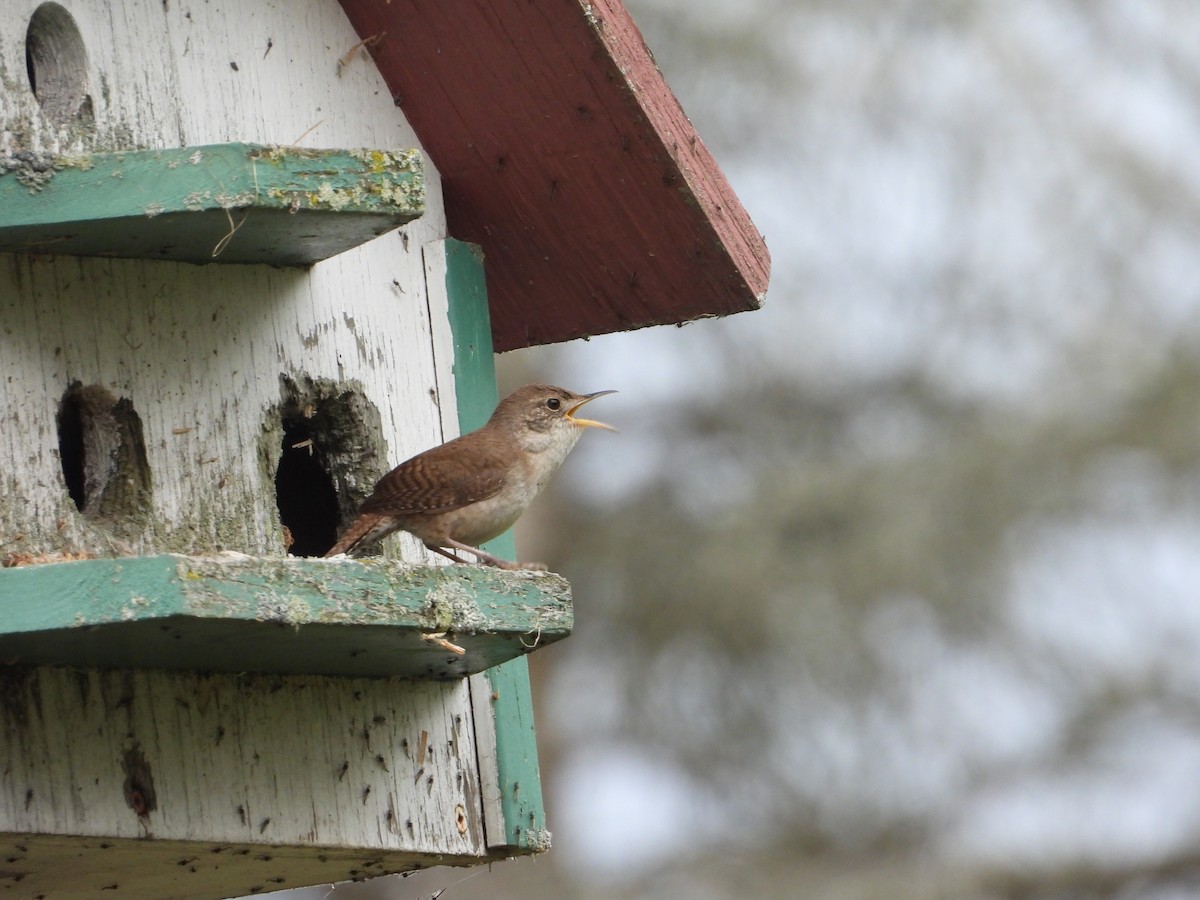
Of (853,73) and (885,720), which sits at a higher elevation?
(853,73)

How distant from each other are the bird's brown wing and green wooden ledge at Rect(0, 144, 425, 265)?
59 cm

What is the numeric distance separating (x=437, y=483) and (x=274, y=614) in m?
0.95

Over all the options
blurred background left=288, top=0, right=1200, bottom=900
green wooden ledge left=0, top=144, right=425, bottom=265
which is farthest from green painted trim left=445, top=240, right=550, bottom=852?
blurred background left=288, top=0, right=1200, bottom=900

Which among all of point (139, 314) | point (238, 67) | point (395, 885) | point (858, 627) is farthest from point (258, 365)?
point (858, 627)

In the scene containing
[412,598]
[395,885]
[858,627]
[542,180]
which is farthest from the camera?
[858,627]

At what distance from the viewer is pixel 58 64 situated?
3.68m

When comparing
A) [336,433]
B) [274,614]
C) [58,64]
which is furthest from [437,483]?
[58,64]

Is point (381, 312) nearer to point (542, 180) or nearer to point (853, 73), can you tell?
point (542, 180)

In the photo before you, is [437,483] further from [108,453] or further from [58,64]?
[58,64]

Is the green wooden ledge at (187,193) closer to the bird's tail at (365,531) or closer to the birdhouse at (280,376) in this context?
the birdhouse at (280,376)

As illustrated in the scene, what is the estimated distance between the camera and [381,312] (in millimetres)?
4184

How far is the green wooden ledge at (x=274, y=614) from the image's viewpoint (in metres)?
2.87

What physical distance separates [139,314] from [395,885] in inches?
251

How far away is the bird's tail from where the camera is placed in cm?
390
